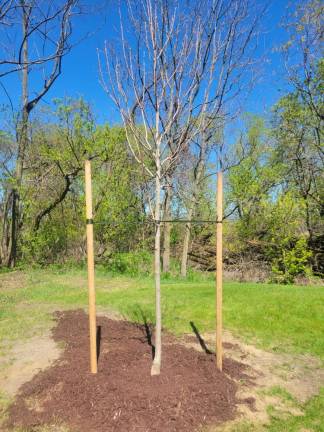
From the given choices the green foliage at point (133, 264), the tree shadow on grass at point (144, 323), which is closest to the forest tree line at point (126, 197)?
the green foliage at point (133, 264)

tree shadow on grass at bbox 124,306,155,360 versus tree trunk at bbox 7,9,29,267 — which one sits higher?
tree trunk at bbox 7,9,29,267

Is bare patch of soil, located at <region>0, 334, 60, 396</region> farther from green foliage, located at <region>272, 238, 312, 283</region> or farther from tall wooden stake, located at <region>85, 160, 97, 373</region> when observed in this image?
green foliage, located at <region>272, 238, 312, 283</region>

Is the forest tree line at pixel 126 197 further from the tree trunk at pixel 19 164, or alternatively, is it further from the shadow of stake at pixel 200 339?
the shadow of stake at pixel 200 339

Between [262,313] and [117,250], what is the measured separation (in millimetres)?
8707

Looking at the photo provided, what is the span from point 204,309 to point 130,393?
3.16 meters

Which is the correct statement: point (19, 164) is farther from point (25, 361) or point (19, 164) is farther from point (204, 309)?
point (25, 361)

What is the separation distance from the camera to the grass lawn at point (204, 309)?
446 cm

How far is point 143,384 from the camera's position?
305 cm

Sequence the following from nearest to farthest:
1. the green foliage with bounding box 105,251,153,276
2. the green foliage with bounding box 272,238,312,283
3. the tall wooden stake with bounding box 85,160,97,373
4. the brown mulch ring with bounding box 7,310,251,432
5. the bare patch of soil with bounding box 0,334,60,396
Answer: the brown mulch ring with bounding box 7,310,251,432 < the tall wooden stake with bounding box 85,160,97,373 < the bare patch of soil with bounding box 0,334,60,396 < the green foliage with bounding box 272,238,312,283 < the green foliage with bounding box 105,251,153,276

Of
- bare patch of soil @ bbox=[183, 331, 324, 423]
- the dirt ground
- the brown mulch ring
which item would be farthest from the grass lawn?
the brown mulch ring

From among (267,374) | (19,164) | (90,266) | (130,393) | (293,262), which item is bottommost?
(267,374)

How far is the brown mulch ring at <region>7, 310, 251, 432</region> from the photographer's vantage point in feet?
8.62

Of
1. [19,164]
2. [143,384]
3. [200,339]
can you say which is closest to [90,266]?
[143,384]

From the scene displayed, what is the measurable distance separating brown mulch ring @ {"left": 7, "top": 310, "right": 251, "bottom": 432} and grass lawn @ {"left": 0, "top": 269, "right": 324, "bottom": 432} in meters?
0.63
